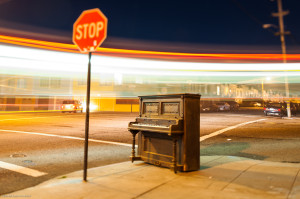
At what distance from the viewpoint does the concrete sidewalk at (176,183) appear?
12.1ft

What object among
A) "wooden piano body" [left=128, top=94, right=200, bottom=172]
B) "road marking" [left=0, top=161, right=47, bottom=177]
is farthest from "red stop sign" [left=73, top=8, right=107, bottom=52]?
"road marking" [left=0, top=161, right=47, bottom=177]

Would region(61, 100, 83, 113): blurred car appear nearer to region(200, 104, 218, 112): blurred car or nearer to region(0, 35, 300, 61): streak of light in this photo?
region(0, 35, 300, 61): streak of light

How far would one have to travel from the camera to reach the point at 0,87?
2720 centimetres

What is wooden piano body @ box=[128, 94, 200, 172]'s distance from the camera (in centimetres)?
488

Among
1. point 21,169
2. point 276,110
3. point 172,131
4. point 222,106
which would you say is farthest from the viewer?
point 222,106

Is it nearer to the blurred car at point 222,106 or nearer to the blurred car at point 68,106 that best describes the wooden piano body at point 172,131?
the blurred car at point 68,106

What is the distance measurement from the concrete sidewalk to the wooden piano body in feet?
0.82

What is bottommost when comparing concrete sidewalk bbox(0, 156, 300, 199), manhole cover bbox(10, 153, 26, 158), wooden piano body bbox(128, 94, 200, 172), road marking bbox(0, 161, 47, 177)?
road marking bbox(0, 161, 47, 177)

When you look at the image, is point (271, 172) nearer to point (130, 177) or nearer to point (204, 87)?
point (130, 177)

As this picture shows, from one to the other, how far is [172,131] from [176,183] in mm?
979

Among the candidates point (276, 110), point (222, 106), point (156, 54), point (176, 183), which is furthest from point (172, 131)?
point (222, 106)

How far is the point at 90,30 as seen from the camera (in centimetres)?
462

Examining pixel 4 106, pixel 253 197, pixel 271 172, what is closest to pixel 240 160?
pixel 271 172

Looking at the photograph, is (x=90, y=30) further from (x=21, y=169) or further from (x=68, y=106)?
(x=68, y=106)
